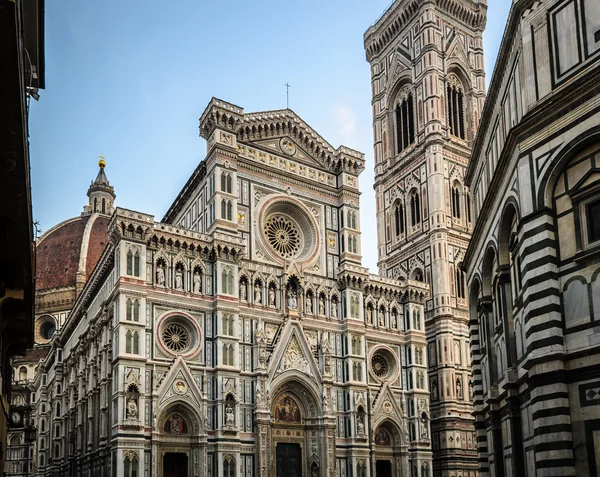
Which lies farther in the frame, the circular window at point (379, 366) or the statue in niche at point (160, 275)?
the circular window at point (379, 366)

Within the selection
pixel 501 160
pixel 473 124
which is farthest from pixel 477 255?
pixel 473 124

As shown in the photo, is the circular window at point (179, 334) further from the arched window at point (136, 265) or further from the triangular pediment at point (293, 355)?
the triangular pediment at point (293, 355)

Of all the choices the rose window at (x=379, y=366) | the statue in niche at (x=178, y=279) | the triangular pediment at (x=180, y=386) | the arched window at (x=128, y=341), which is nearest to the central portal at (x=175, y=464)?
the triangular pediment at (x=180, y=386)

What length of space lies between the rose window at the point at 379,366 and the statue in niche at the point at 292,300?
21.9 ft

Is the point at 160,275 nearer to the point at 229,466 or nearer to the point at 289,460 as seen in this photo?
the point at 229,466

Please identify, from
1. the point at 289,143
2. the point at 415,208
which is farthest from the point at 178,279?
the point at 415,208

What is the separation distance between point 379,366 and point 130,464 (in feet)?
59.6

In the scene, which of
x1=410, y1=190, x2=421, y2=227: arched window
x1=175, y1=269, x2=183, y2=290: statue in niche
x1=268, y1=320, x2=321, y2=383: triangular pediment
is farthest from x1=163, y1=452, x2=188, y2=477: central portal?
x1=410, y1=190, x2=421, y2=227: arched window

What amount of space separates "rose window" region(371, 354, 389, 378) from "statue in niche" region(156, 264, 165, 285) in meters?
15.1

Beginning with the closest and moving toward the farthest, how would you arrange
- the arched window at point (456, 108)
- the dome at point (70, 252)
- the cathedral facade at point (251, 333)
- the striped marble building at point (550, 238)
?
1. the striped marble building at point (550, 238)
2. the cathedral facade at point (251, 333)
3. the arched window at point (456, 108)
4. the dome at point (70, 252)

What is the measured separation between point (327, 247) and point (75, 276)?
4687cm

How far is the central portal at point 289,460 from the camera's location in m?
43.2

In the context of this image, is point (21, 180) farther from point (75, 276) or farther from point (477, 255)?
Answer: point (75, 276)

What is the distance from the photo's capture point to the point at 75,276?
87125 millimetres
